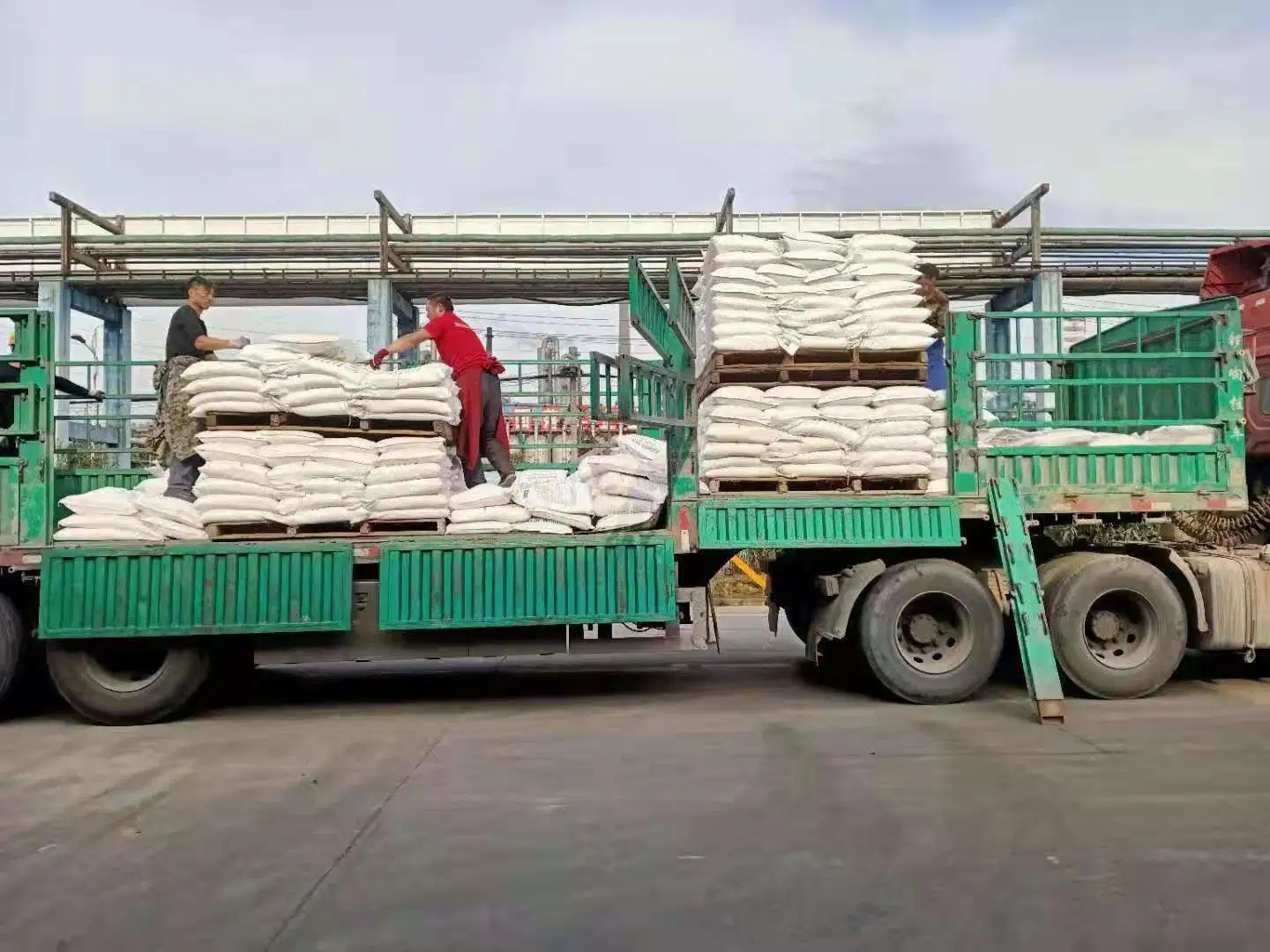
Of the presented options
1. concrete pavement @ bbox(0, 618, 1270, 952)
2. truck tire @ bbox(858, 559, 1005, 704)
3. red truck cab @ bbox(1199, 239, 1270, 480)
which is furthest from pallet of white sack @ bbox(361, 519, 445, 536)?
red truck cab @ bbox(1199, 239, 1270, 480)

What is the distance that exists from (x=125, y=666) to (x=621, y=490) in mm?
3633

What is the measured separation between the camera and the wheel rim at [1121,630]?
7227 millimetres

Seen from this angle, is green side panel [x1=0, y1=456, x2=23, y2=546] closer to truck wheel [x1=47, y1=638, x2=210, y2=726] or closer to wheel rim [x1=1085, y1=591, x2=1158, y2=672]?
truck wheel [x1=47, y1=638, x2=210, y2=726]

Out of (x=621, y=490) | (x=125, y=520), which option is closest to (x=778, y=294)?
(x=621, y=490)

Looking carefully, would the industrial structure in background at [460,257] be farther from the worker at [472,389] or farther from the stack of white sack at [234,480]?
the stack of white sack at [234,480]

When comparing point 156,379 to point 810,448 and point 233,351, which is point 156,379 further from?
point 810,448

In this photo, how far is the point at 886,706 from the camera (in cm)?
703

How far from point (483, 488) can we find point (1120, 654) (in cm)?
480

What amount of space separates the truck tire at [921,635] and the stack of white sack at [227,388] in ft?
14.6

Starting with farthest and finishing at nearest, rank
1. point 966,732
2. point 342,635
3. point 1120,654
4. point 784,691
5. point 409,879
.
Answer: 1. point 784,691
2. point 1120,654
3. point 342,635
4. point 966,732
5. point 409,879

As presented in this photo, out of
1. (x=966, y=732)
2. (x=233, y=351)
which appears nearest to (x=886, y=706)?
(x=966, y=732)

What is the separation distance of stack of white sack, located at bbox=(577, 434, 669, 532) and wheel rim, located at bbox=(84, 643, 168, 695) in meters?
3.11

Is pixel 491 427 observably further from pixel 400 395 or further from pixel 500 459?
pixel 400 395

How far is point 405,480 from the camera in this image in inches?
267
